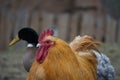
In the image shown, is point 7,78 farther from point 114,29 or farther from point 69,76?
point 114,29

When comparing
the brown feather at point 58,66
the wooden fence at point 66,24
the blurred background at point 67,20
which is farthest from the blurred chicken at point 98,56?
the wooden fence at point 66,24

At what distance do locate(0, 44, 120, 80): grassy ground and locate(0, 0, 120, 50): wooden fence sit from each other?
2.74ft

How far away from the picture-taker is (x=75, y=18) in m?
13.9

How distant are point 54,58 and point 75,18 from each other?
24.8 ft

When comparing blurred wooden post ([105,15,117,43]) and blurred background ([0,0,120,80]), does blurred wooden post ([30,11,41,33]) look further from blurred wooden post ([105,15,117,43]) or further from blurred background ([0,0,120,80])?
blurred wooden post ([105,15,117,43])

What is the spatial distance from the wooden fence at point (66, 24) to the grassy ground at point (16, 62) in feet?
2.74

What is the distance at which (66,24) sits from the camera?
1372cm

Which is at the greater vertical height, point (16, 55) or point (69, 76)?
point (69, 76)

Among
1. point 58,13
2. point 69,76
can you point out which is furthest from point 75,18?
point 69,76

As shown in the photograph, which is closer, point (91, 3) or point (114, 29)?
point (114, 29)

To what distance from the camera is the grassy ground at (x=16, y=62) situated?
9.79m

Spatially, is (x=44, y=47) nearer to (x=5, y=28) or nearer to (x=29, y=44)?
(x=29, y=44)

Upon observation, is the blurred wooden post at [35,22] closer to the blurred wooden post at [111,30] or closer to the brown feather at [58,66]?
the blurred wooden post at [111,30]

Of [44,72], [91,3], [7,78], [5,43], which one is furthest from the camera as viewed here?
[91,3]
